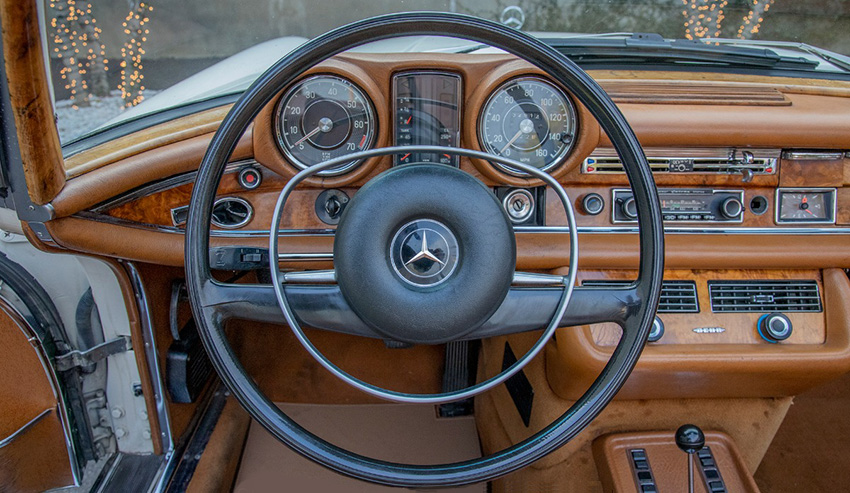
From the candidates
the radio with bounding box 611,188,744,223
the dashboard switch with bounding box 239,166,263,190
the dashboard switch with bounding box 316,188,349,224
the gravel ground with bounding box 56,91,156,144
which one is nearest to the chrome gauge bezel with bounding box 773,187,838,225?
the radio with bounding box 611,188,744,223

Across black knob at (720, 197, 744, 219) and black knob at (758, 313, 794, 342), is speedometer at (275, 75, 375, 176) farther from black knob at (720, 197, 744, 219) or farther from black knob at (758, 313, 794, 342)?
black knob at (758, 313, 794, 342)

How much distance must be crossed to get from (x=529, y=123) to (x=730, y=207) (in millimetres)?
645

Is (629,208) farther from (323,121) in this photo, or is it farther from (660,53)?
(323,121)

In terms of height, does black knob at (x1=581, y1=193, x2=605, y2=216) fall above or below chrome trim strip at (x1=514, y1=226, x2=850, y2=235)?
above

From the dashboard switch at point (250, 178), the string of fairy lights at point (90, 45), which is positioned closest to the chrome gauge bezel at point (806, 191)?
the dashboard switch at point (250, 178)

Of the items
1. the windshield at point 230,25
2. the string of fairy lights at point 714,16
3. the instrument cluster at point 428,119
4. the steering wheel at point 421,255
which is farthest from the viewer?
the windshield at point 230,25

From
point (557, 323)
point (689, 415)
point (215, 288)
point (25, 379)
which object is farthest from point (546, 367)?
point (25, 379)

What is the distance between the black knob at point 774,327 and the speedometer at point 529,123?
773 millimetres

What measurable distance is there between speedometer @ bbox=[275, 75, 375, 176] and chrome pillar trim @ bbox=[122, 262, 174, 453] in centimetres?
57

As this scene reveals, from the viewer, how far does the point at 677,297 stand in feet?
5.92

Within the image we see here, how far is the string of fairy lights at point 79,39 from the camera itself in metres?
5.39

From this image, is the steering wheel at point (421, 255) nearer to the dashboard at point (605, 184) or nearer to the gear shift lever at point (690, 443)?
the dashboard at point (605, 184)

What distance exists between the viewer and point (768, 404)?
2012mm

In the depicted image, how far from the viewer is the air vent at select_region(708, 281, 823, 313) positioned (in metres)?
1.81
